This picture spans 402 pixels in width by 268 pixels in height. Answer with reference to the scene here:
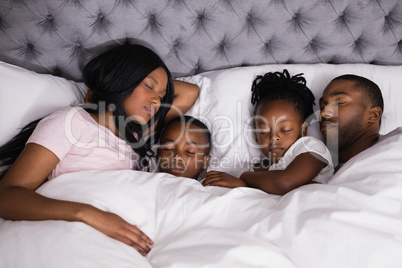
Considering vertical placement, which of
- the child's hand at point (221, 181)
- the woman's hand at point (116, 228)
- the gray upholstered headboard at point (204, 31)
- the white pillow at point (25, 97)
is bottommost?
the woman's hand at point (116, 228)

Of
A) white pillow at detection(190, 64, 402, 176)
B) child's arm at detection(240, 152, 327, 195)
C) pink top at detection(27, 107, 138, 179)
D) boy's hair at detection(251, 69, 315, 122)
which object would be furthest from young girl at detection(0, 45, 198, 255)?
child's arm at detection(240, 152, 327, 195)

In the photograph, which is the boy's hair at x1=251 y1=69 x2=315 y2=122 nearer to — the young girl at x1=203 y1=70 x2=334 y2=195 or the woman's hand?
the young girl at x1=203 y1=70 x2=334 y2=195

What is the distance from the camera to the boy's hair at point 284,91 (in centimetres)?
132

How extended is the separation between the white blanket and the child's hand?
68 millimetres

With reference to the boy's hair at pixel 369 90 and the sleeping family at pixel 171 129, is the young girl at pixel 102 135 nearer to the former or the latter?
the sleeping family at pixel 171 129

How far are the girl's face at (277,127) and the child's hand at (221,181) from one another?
217 mm

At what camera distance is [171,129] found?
4.25 ft

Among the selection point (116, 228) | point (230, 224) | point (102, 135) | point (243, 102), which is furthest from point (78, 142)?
point (243, 102)

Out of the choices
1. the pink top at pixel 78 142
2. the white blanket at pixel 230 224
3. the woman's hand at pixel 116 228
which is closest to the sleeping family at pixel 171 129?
the pink top at pixel 78 142

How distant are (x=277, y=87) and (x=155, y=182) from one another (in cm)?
71

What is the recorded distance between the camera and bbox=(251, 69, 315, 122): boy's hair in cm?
132

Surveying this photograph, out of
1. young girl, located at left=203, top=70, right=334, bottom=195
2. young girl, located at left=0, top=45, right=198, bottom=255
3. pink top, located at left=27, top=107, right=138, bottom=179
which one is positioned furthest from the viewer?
young girl, located at left=203, top=70, right=334, bottom=195

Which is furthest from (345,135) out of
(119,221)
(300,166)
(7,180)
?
(7,180)

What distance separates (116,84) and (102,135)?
0.20 m
